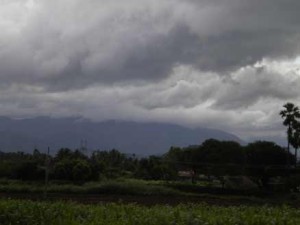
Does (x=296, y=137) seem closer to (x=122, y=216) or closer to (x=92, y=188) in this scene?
(x=92, y=188)

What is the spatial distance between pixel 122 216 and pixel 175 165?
176 feet

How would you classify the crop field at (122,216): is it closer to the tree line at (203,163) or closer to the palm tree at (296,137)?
the tree line at (203,163)

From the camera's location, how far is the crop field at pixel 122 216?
1140 centimetres

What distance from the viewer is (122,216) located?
12.6 metres

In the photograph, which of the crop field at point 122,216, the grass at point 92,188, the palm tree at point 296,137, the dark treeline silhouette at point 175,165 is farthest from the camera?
the palm tree at point 296,137

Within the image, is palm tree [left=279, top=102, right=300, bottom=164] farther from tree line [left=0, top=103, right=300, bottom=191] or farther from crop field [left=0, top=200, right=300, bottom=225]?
crop field [left=0, top=200, right=300, bottom=225]

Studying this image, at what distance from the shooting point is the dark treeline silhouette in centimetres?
5016

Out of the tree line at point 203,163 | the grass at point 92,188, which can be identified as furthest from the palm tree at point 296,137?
the grass at point 92,188

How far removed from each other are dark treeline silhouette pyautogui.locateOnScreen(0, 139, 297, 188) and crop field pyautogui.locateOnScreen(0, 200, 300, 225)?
Answer: 35.9 meters

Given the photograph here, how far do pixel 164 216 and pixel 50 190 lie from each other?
1281 inches

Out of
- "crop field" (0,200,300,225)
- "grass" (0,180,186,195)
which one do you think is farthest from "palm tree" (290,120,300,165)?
"crop field" (0,200,300,225)

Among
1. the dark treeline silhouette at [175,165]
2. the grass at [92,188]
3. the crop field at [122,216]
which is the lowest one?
the grass at [92,188]

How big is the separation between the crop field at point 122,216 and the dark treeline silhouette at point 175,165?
35.9 meters

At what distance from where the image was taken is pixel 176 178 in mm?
64125
